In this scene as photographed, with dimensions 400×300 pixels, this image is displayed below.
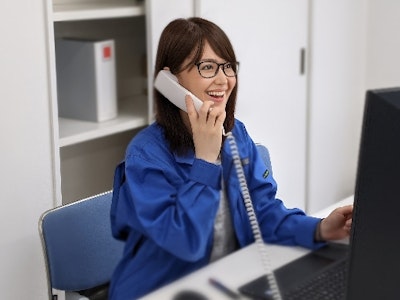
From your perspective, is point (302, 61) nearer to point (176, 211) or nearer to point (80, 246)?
point (80, 246)

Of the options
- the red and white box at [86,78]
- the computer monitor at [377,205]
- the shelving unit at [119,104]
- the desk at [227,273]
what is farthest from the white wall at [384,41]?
the computer monitor at [377,205]

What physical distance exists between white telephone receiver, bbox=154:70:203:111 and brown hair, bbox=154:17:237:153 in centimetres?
2

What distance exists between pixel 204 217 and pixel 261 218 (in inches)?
9.3

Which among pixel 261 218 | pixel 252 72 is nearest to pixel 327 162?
pixel 252 72

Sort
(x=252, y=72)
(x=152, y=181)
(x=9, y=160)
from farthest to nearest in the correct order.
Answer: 1. (x=252, y=72)
2. (x=9, y=160)
3. (x=152, y=181)

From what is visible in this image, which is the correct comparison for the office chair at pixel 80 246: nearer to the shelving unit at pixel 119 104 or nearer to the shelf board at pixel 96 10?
the shelving unit at pixel 119 104

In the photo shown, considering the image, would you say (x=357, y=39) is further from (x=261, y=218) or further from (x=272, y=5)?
A: (x=261, y=218)

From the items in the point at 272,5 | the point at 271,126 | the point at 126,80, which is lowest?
the point at 271,126

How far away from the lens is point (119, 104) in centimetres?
268

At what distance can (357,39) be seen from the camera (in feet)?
11.1

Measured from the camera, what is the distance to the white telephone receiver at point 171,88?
124 cm

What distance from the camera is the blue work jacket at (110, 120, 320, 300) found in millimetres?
1087

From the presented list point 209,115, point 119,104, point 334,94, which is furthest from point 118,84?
point 209,115

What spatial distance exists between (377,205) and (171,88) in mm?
518
